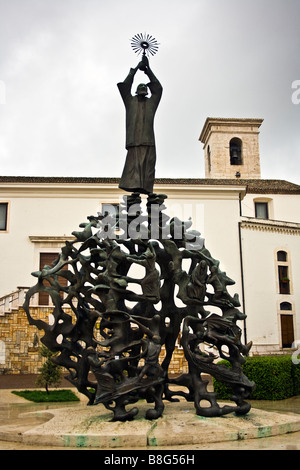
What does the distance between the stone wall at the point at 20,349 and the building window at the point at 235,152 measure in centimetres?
2942

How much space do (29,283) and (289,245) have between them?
15.9 metres

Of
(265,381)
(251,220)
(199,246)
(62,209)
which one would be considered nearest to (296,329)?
(251,220)

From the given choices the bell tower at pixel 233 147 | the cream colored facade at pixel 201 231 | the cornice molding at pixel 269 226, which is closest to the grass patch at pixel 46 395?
the cream colored facade at pixel 201 231

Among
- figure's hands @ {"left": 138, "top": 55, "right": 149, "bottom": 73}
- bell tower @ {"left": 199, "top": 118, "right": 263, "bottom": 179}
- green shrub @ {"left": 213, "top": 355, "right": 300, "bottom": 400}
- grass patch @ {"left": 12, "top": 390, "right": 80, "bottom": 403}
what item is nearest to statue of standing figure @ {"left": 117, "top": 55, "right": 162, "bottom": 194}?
figure's hands @ {"left": 138, "top": 55, "right": 149, "bottom": 73}

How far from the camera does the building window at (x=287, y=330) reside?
2964 cm

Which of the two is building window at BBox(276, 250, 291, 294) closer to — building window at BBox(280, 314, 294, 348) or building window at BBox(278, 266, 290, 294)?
building window at BBox(278, 266, 290, 294)

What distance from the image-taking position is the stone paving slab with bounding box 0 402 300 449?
6.38 meters

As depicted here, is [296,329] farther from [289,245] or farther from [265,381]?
[265,381]

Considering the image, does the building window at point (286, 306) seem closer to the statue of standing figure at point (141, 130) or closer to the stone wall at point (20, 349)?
the stone wall at point (20, 349)

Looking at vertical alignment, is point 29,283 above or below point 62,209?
below

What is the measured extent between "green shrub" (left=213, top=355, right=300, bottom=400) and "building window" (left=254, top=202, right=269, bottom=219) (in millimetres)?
25004

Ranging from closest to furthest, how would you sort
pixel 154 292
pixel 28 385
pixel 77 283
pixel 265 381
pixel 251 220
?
pixel 154 292, pixel 77 283, pixel 265 381, pixel 28 385, pixel 251 220

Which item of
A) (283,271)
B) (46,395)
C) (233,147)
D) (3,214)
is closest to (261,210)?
(283,271)

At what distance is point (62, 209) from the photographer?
28922 millimetres
